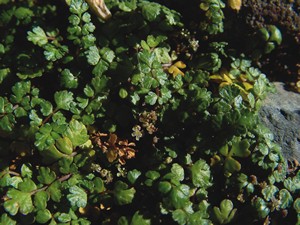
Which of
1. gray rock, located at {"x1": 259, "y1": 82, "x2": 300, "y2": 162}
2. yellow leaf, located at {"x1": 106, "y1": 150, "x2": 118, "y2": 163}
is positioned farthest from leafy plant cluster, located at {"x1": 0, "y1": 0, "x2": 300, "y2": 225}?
gray rock, located at {"x1": 259, "y1": 82, "x2": 300, "y2": 162}

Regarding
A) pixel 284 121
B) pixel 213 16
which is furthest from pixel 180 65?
pixel 284 121

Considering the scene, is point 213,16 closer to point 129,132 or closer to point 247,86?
point 247,86

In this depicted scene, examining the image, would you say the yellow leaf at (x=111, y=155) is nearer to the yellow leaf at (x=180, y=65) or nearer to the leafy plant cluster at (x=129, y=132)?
the leafy plant cluster at (x=129, y=132)

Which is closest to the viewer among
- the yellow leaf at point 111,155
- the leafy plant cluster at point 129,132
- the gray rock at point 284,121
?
the leafy plant cluster at point 129,132

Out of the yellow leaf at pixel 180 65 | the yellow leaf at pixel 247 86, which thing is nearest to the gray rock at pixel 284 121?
the yellow leaf at pixel 247 86

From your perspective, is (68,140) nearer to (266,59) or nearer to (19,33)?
(19,33)

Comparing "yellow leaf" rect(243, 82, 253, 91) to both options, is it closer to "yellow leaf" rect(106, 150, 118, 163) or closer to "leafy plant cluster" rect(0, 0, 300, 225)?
"leafy plant cluster" rect(0, 0, 300, 225)
